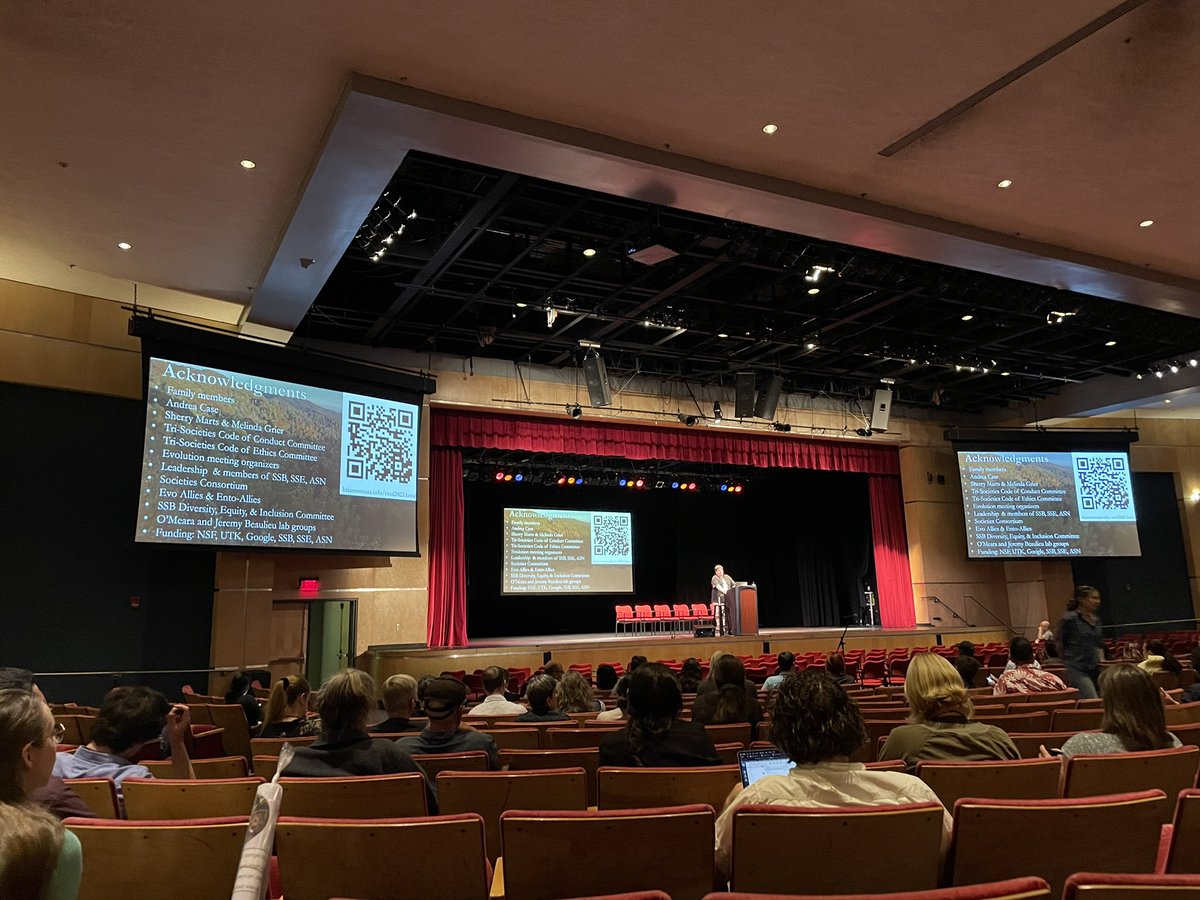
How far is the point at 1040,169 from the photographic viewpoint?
6734 mm

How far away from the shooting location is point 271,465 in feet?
29.4

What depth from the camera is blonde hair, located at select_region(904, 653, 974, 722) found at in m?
3.00

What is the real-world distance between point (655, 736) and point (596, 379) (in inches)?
368

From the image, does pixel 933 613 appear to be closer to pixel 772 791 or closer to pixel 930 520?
pixel 930 520

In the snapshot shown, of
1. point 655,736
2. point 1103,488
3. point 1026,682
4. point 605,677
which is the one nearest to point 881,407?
point 1103,488

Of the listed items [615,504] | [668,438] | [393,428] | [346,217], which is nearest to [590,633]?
[615,504]

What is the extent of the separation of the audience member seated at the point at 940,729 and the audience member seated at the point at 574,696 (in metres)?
3.12

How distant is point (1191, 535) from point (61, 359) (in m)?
20.8

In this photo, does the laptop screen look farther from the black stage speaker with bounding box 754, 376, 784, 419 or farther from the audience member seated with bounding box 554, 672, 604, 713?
the black stage speaker with bounding box 754, 376, 784, 419

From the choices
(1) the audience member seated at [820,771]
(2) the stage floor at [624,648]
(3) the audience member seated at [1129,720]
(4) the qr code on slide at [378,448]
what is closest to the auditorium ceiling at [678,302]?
(4) the qr code on slide at [378,448]

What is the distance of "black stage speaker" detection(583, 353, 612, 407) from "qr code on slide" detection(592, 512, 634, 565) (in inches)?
238

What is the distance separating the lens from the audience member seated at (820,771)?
2096mm

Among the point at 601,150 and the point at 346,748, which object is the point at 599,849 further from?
the point at 601,150

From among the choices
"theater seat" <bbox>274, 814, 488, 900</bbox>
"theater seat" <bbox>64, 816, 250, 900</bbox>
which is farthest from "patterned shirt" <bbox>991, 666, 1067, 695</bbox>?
"theater seat" <bbox>64, 816, 250, 900</bbox>
